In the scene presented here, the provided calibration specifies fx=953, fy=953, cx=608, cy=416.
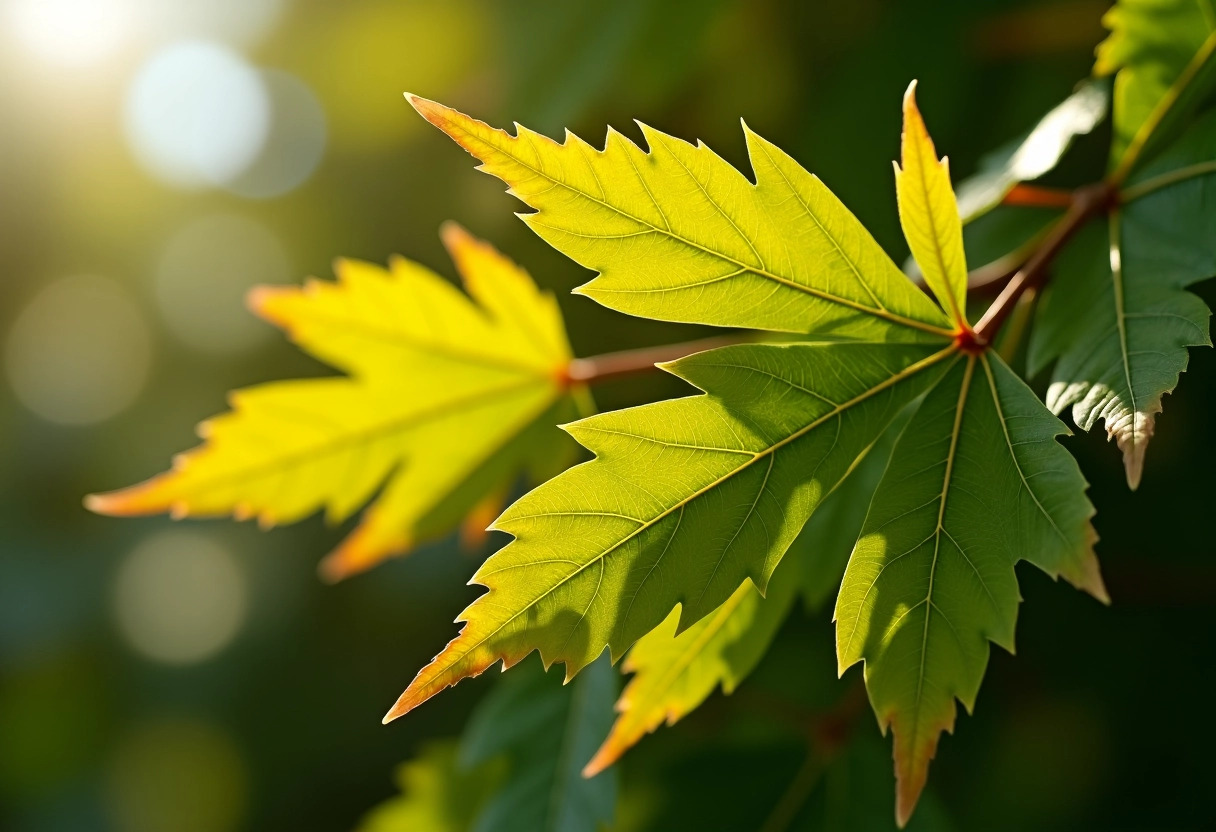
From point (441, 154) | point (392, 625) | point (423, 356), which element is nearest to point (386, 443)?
point (423, 356)

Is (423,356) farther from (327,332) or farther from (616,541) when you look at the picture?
(616,541)

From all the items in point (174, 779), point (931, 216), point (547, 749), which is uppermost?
point (931, 216)

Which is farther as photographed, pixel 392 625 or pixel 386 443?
pixel 392 625

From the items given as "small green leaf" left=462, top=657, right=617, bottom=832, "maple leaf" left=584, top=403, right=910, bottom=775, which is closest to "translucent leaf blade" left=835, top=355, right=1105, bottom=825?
"maple leaf" left=584, top=403, right=910, bottom=775

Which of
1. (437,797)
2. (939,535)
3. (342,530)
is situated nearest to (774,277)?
(939,535)

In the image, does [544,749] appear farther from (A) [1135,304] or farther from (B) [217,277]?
(B) [217,277]

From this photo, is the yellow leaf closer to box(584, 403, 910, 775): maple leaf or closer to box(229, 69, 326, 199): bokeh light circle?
box(584, 403, 910, 775): maple leaf
